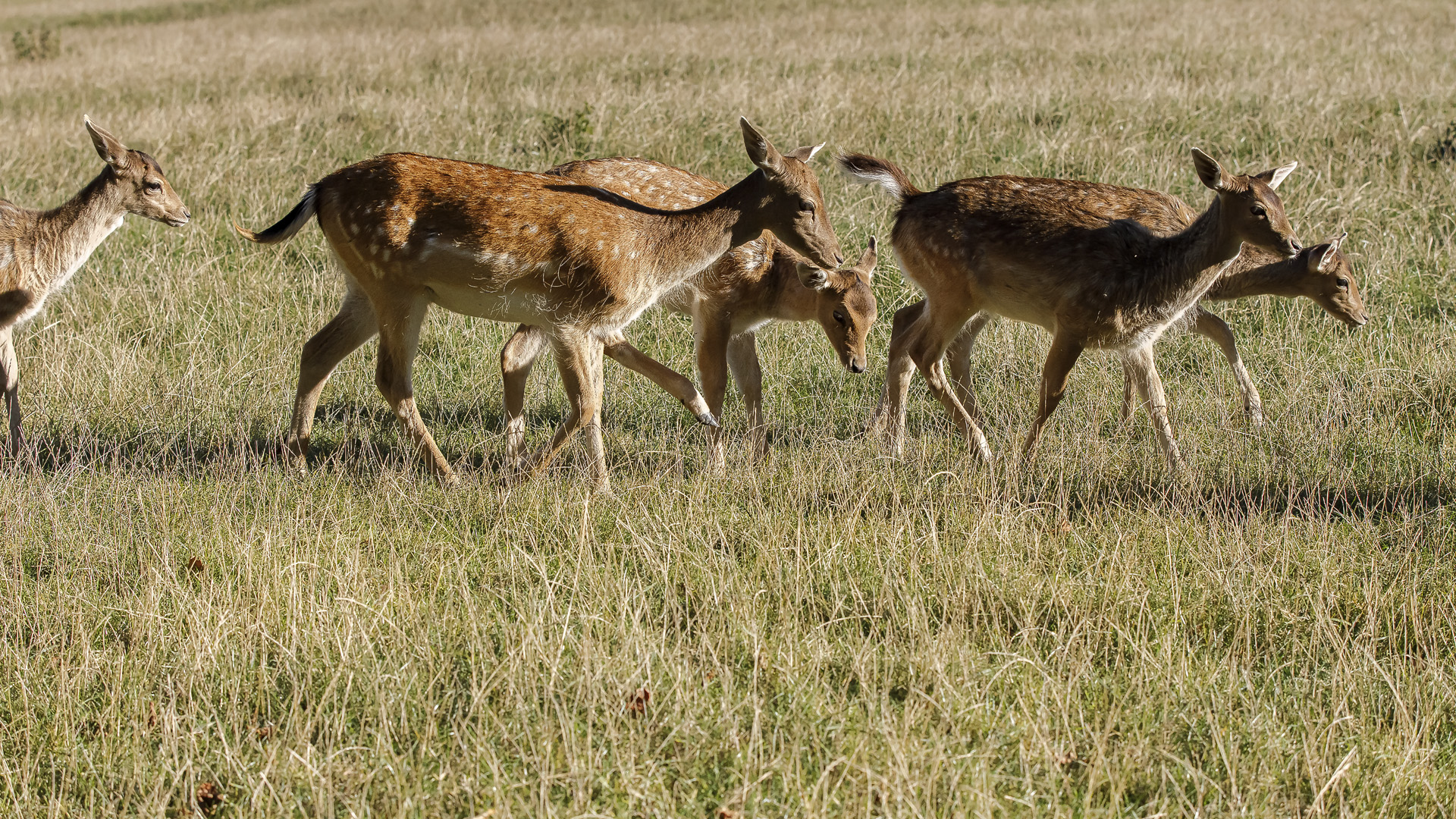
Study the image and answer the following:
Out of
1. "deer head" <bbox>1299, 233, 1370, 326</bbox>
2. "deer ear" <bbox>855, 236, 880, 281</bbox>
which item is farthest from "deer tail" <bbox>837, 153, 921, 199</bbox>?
"deer head" <bbox>1299, 233, 1370, 326</bbox>

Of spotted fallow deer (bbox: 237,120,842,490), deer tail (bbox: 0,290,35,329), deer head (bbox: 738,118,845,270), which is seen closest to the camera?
spotted fallow deer (bbox: 237,120,842,490)

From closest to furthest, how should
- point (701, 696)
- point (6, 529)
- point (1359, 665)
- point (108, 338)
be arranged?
point (701, 696) → point (1359, 665) → point (6, 529) → point (108, 338)

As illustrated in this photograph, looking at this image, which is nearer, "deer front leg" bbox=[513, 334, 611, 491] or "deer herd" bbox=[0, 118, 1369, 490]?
"deer herd" bbox=[0, 118, 1369, 490]

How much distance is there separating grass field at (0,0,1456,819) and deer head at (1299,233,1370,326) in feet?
0.86

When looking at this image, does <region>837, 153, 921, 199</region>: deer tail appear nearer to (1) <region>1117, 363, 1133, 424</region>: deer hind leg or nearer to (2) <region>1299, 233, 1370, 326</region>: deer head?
(1) <region>1117, 363, 1133, 424</region>: deer hind leg

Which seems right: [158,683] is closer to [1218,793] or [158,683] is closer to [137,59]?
[1218,793]

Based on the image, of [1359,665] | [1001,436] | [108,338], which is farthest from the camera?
[108,338]

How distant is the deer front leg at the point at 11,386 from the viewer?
20.2ft

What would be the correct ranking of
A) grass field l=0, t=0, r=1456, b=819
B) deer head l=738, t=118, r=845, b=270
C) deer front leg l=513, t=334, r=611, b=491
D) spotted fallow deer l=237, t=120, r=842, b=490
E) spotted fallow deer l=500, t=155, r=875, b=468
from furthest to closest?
spotted fallow deer l=500, t=155, r=875, b=468 → deer head l=738, t=118, r=845, b=270 → deer front leg l=513, t=334, r=611, b=491 → spotted fallow deer l=237, t=120, r=842, b=490 → grass field l=0, t=0, r=1456, b=819

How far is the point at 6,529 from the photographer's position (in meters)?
4.66

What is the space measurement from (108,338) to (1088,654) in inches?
233

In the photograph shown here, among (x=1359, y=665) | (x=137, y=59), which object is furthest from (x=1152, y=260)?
(x=137, y=59)

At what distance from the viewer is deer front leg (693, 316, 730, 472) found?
673cm

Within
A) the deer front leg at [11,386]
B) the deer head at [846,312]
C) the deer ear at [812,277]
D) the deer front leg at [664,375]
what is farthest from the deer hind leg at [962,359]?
the deer front leg at [11,386]
